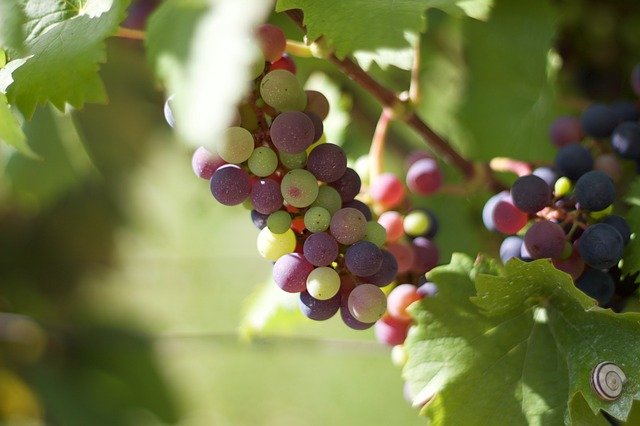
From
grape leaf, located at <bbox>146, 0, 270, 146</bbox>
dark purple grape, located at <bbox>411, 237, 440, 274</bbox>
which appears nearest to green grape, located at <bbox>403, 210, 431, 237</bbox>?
dark purple grape, located at <bbox>411, 237, 440, 274</bbox>

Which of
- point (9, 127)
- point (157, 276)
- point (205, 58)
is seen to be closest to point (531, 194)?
point (205, 58)

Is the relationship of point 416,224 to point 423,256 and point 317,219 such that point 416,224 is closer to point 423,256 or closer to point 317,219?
point 423,256

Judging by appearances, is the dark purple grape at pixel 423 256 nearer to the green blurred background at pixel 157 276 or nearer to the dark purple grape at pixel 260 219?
the dark purple grape at pixel 260 219

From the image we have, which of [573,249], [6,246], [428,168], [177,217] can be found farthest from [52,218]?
[573,249]

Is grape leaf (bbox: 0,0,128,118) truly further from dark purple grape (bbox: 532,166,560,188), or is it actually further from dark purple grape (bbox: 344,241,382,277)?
dark purple grape (bbox: 532,166,560,188)

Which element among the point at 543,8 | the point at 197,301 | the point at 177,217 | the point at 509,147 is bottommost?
the point at 197,301

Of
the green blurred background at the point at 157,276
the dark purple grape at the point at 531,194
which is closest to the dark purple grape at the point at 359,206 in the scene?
the dark purple grape at the point at 531,194

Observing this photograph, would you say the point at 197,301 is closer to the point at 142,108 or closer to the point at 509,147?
the point at 142,108
